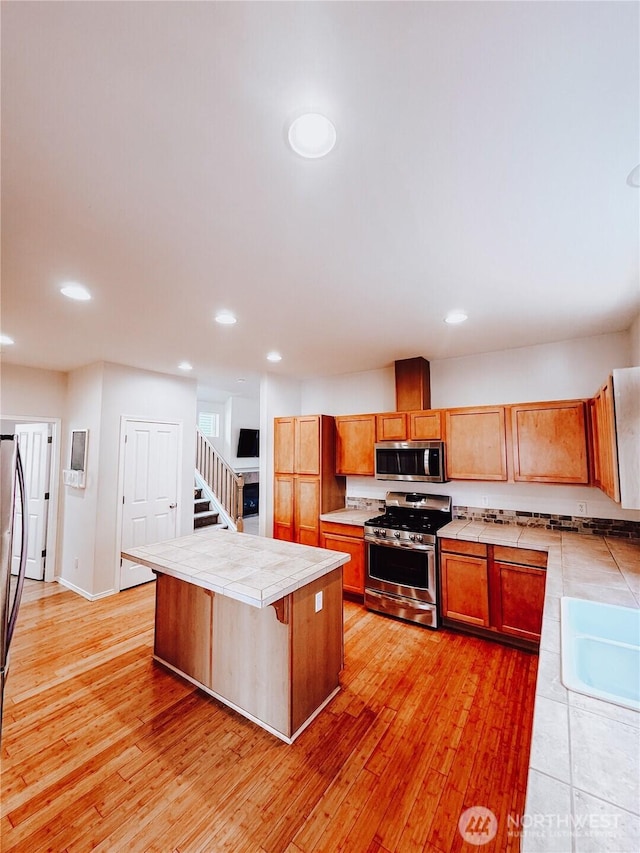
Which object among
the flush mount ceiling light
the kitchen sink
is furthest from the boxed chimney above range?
the flush mount ceiling light

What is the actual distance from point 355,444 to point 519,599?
7.45 feet

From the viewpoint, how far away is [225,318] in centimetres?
282

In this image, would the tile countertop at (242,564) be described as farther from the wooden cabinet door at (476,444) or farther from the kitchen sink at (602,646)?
the wooden cabinet door at (476,444)

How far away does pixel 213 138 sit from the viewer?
120cm

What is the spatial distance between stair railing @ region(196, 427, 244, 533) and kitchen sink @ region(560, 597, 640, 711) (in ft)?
18.9

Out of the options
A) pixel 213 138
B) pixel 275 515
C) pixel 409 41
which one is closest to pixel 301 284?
pixel 213 138

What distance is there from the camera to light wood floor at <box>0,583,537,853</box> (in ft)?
5.15

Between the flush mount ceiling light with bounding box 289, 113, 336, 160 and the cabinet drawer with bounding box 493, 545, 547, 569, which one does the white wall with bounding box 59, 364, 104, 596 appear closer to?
the flush mount ceiling light with bounding box 289, 113, 336, 160

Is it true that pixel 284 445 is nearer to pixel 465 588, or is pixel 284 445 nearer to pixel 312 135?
pixel 465 588

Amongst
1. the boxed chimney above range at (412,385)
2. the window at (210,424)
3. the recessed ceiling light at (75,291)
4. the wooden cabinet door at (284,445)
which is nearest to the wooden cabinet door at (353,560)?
the wooden cabinet door at (284,445)

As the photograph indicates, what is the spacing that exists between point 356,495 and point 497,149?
397 cm

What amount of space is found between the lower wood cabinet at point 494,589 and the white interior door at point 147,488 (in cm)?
352

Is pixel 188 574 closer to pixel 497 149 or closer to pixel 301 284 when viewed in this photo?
pixel 301 284

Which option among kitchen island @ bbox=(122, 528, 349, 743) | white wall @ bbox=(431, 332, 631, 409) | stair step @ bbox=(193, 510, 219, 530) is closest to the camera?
kitchen island @ bbox=(122, 528, 349, 743)
